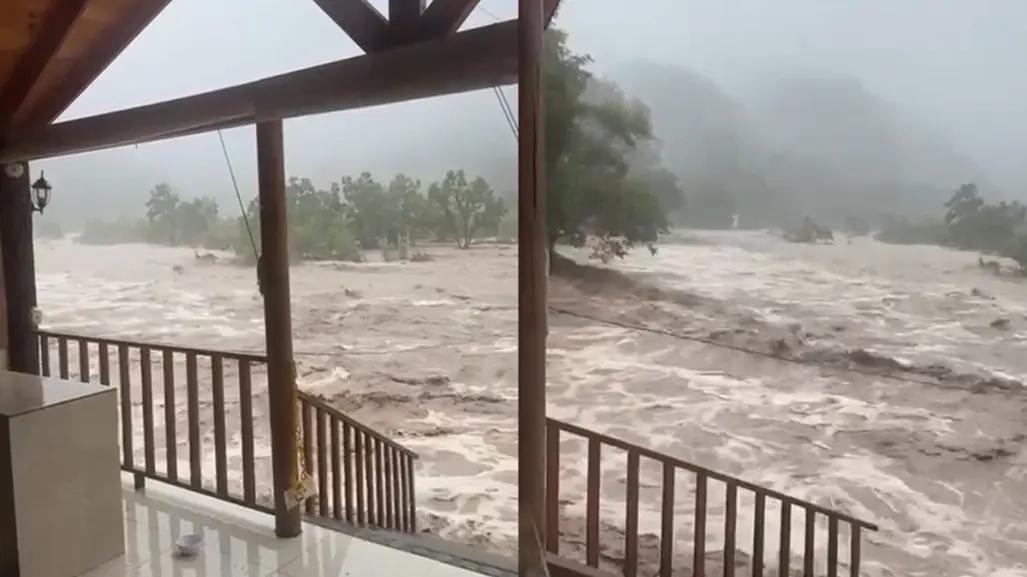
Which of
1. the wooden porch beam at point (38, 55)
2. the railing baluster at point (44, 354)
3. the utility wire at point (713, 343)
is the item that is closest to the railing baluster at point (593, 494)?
the utility wire at point (713, 343)

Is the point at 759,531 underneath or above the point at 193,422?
underneath

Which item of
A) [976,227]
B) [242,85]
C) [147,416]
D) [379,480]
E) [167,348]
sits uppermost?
[242,85]

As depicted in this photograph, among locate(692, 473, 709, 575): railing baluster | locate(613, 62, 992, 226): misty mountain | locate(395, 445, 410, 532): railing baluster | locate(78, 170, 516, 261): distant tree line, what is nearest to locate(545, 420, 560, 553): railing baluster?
locate(692, 473, 709, 575): railing baluster

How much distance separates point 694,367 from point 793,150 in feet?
5.25

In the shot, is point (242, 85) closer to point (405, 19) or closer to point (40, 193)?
point (405, 19)

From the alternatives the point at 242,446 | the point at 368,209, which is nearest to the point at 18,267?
the point at 242,446

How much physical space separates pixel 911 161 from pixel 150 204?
21.0ft

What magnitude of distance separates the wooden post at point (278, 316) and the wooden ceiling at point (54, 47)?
1242 millimetres

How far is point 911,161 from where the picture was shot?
13.1 ft

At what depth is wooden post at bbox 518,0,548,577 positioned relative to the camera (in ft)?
6.30

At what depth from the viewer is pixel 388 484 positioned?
16.3ft

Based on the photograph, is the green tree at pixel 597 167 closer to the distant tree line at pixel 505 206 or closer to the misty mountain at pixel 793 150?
the distant tree line at pixel 505 206

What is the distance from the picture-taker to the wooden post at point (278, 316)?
2.96 meters

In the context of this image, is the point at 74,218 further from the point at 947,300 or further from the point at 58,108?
the point at 947,300
